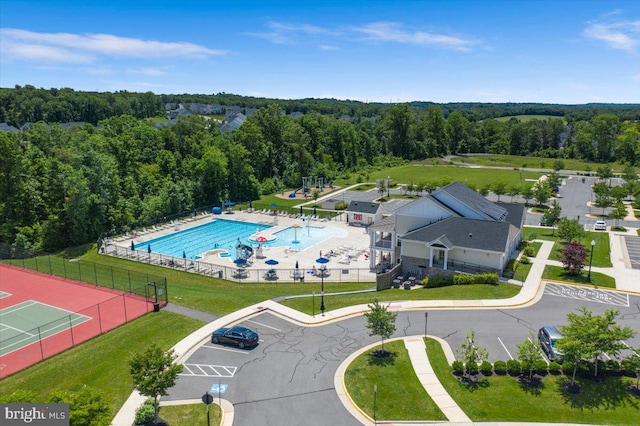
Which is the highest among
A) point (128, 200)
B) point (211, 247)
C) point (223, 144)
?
point (223, 144)

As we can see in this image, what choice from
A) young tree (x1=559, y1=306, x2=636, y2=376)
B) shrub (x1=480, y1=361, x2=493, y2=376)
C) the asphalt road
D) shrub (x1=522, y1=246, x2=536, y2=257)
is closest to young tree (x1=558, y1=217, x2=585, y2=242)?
shrub (x1=522, y1=246, x2=536, y2=257)

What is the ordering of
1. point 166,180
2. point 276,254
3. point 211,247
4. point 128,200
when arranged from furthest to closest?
point 166,180, point 128,200, point 211,247, point 276,254

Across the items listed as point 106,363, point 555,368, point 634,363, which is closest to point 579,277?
point 634,363

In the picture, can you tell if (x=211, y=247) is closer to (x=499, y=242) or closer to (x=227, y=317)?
(x=227, y=317)

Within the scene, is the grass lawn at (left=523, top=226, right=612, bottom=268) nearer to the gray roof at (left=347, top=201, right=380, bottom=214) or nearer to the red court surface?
the gray roof at (left=347, top=201, right=380, bottom=214)

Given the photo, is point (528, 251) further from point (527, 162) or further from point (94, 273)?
point (527, 162)

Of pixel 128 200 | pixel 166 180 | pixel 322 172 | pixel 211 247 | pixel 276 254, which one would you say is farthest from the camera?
pixel 322 172

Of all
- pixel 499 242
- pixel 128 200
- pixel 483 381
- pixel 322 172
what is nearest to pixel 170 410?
pixel 483 381

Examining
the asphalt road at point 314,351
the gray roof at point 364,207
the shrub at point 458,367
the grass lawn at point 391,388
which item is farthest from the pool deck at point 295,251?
the shrub at point 458,367
